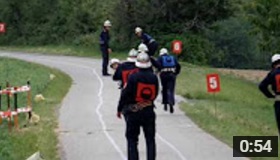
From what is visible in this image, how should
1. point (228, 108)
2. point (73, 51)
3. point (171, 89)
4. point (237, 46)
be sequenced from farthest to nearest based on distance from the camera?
point (237, 46), point (73, 51), point (228, 108), point (171, 89)

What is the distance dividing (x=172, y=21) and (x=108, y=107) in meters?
27.3

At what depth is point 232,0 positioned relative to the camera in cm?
4669

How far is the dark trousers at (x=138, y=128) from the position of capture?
459 inches

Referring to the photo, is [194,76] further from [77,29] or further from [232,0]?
[77,29]

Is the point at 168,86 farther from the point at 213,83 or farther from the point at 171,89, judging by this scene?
the point at 213,83

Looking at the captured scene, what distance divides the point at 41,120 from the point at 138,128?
7276 mm

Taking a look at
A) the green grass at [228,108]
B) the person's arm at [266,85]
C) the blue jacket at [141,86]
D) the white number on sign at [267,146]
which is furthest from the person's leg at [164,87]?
the blue jacket at [141,86]

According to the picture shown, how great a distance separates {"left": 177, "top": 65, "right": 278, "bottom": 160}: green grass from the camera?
17.9 meters

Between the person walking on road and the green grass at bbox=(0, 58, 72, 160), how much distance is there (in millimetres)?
2457

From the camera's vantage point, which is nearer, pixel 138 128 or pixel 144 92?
pixel 144 92

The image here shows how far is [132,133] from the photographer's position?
38.7 ft

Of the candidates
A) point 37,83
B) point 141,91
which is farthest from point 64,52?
point 141,91

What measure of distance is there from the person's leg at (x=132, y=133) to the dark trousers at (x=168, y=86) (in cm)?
796
